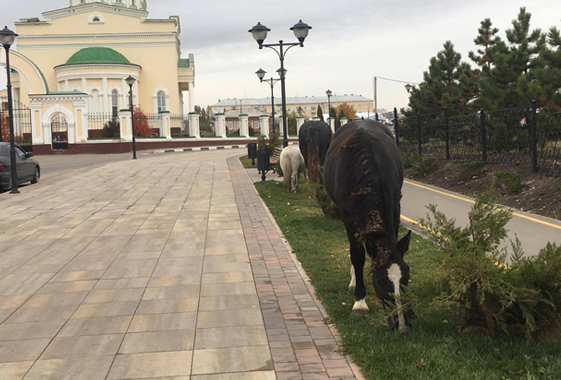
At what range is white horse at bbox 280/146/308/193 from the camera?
15.7m

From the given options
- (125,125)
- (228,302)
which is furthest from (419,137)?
(125,125)

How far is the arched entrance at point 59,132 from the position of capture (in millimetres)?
41062

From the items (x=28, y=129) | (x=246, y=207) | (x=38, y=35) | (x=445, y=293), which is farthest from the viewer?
(x=38, y=35)

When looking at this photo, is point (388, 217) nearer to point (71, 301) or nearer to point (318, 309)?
point (318, 309)

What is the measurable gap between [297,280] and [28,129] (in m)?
46.8

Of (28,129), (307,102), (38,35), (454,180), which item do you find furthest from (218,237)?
(307,102)

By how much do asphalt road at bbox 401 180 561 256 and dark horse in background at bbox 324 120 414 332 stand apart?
160cm

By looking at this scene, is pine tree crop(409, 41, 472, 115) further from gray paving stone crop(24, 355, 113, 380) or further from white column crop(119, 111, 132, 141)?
gray paving stone crop(24, 355, 113, 380)

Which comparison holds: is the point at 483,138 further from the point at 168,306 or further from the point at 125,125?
the point at 125,125

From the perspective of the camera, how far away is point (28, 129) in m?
48.6

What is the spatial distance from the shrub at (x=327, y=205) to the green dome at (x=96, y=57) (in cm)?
4933

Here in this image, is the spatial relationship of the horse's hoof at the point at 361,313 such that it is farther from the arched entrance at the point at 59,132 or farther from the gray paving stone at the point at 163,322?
the arched entrance at the point at 59,132

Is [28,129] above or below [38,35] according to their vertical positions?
below

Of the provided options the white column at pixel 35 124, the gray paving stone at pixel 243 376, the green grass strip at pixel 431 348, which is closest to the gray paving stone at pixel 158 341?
the gray paving stone at pixel 243 376
